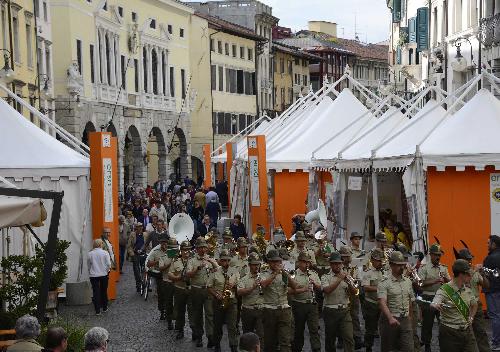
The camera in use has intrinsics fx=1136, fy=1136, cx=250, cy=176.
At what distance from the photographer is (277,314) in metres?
14.9

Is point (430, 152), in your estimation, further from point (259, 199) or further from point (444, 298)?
point (259, 199)

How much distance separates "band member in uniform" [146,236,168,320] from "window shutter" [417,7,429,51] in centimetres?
3176

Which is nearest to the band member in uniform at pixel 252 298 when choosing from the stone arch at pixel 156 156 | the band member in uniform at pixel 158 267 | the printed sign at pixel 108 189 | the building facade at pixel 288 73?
the band member in uniform at pixel 158 267

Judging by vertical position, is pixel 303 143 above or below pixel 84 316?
above

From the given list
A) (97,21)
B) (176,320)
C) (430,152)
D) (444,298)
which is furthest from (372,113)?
(97,21)

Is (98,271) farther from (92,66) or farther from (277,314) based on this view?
(92,66)

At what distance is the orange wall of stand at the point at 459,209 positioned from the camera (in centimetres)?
1948

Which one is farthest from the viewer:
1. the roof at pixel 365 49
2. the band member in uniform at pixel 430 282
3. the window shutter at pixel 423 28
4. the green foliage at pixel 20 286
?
the roof at pixel 365 49

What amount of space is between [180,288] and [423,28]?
33.6 meters

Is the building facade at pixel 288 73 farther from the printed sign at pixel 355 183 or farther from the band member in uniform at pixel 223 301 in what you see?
the band member in uniform at pixel 223 301

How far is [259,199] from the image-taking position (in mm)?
29250

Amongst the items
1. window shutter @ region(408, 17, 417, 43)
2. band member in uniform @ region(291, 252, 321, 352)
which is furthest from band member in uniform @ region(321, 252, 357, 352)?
window shutter @ region(408, 17, 417, 43)

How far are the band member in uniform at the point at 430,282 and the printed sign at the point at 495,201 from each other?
3.65 metres

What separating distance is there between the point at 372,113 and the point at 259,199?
3635 millimetres
